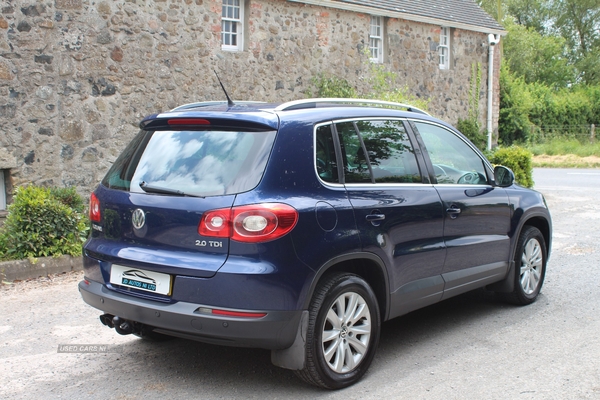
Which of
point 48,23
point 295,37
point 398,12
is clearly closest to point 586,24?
point 398,12

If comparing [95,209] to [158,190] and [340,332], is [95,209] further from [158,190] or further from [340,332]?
[340,332]

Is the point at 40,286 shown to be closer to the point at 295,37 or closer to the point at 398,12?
the point at 295,37

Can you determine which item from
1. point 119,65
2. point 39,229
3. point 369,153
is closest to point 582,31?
point 119,65

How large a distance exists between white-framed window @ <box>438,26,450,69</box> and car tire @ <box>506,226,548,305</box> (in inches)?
566

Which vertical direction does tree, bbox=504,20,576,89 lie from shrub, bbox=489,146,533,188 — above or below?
above

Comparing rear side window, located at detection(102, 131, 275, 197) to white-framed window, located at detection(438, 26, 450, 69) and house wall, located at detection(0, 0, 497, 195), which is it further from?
white-framed window, located at detection(438, 26, 450, 69)

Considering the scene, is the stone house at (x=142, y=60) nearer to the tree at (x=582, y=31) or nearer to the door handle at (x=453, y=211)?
the door handle at (x=453, y=211)

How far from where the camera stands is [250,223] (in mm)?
4109

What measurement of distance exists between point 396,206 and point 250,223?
1323mm

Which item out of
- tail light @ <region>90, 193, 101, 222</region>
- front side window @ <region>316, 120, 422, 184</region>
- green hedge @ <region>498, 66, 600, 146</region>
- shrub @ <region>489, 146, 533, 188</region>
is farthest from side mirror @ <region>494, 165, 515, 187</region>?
green hedge @ <region>498, 66, 600, 146</region>

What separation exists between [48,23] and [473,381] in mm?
9274

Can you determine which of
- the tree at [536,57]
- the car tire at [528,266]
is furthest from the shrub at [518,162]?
the tree at [536,57]

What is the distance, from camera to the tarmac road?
4.52 metres

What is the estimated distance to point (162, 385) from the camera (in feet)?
15.1
